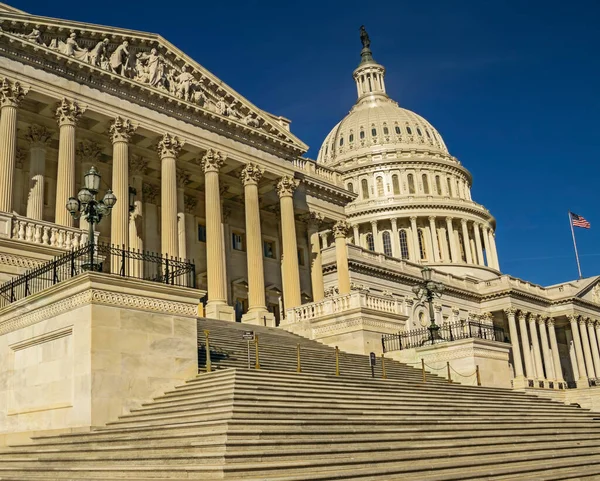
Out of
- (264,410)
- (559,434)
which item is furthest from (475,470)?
(559,434)

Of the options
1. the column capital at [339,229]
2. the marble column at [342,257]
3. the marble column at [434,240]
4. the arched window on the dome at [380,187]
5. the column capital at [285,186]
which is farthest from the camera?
the arched window on the dome at [380,187]

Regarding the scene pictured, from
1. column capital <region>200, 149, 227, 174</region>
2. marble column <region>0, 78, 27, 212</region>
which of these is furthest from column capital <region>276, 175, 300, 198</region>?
marble column <region>0, 78, 27, 212</region>

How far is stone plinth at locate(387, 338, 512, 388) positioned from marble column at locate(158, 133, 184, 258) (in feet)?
43.8

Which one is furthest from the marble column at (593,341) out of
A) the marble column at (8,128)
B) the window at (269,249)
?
the marble column at (8,128)

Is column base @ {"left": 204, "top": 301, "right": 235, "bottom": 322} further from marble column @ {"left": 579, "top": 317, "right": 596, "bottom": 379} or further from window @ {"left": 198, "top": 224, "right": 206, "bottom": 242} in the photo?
marble column @ {"left": 579, "top": 317, "right": 596, "bottom": 379}

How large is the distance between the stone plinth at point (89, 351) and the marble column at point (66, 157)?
468 inches

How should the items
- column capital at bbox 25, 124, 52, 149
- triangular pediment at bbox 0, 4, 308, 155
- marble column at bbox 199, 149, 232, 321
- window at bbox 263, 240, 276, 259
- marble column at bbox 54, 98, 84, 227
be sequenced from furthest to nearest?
window at bbox 263, 240, 276, 259, marble column at bbox 199, 149, 232, 321, column capital at bbox 25, 124, 52, 149, triangular pediment at bbox 0, 4, 308, 155, marble column at bbox 54, 98, 84, 227

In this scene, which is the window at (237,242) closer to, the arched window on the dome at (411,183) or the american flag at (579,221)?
the american flag at (579,221)

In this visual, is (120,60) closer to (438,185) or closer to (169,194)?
(169,194)

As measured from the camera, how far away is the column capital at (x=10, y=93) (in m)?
31.0

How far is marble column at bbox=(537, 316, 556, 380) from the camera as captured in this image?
80.0m

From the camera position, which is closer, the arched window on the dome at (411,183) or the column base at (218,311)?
the column base at (218,311)

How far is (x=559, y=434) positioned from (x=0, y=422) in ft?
55.0

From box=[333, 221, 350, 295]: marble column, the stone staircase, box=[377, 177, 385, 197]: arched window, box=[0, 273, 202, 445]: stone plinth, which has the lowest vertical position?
the stone staircase
